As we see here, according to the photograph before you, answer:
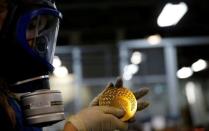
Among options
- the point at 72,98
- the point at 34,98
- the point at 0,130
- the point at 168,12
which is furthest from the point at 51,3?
the point at 72,98

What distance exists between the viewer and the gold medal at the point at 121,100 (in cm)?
151

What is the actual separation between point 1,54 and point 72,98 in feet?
24.4

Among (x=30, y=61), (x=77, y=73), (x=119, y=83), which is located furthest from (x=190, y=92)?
(x=30, y=61)

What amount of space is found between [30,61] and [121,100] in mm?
332

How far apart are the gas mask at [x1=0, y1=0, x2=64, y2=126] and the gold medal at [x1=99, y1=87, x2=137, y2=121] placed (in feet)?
0.53

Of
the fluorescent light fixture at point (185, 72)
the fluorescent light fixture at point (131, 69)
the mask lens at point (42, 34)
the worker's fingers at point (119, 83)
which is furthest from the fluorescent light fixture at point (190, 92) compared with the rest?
the mask lens at point (42, 34)

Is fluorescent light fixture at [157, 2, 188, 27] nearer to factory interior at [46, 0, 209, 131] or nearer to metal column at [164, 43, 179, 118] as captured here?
factory interior at [46, 0, 209, 131]

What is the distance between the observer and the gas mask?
4.53ft

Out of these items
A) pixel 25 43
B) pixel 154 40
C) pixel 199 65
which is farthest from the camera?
pixel 199 65

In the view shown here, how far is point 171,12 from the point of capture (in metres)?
6.58

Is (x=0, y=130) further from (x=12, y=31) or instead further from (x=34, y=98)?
(x=12, y=31)

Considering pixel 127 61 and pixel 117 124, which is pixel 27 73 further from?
pixel 127 61

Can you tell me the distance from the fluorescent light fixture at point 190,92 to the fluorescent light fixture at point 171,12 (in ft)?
11.9

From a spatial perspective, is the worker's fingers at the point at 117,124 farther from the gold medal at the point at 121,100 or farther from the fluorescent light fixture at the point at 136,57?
the fluorescent light fixture at the point at 136,57
